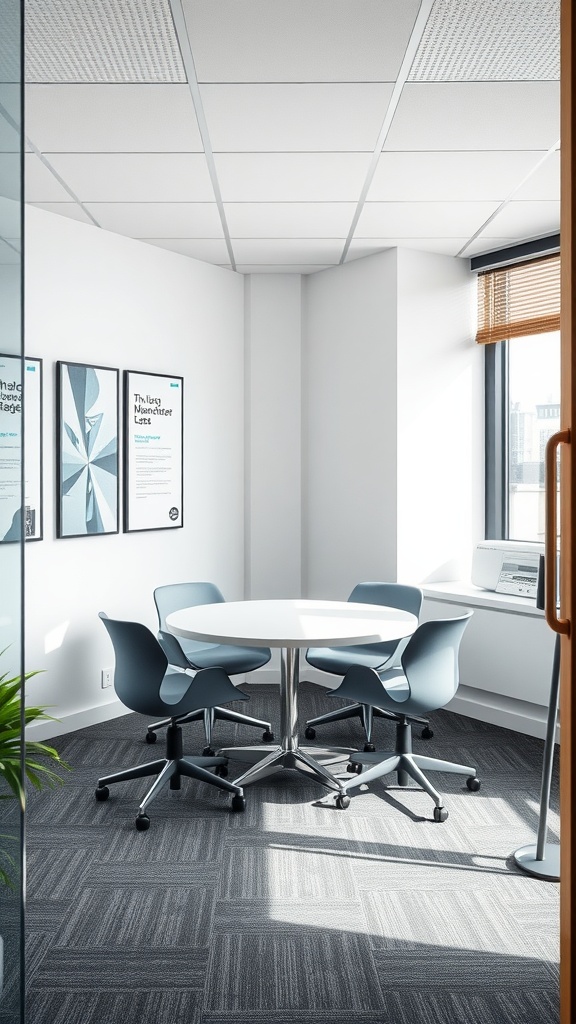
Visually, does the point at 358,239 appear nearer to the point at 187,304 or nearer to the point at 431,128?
the point at 187,304

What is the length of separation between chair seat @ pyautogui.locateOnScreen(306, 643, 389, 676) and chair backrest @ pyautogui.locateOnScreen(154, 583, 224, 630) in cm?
68

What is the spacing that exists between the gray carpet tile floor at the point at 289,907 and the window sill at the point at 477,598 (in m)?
0.82

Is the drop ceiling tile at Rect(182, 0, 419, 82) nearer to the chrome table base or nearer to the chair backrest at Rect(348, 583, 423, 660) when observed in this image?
the chrome table base

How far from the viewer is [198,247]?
15.0 ft

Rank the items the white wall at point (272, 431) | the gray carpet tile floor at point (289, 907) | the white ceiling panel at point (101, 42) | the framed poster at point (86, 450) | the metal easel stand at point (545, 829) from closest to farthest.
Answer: the gray carpet tile floor at point (289, 907) → the white ceiling panel at point (101, 42) → the metal easel stand at point (545, 829) → the framed poster at point (86, 450) → the white wall at point (272, 431)

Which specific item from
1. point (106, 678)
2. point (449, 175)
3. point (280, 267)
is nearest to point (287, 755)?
point (106, 678)

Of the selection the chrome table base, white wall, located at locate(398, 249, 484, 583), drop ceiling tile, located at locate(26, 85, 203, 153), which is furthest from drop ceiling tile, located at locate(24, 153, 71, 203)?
the chrome table base

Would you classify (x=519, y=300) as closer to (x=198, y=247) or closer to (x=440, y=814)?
(x=198, y=247)

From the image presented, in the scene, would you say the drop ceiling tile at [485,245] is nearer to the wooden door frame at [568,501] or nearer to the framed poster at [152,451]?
the framed poster at [152,451]

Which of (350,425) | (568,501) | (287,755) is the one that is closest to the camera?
(568,501)

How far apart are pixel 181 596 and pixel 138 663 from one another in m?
1.09

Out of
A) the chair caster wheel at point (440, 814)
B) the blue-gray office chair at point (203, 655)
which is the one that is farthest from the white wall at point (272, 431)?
the chair caster wheel at point (440, 814)

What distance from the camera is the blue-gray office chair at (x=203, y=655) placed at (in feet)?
12.1

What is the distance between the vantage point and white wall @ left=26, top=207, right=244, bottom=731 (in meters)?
3.93
